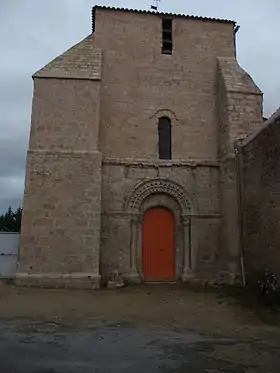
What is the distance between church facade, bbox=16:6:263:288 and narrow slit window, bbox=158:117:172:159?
0.12 feet

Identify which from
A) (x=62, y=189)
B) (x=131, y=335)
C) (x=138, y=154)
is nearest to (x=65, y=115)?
(x=62, y=189)

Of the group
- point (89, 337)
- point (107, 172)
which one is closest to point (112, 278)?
point (107, 172)

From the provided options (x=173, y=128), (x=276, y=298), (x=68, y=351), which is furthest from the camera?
(x=173, y=128)

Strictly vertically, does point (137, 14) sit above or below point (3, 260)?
above

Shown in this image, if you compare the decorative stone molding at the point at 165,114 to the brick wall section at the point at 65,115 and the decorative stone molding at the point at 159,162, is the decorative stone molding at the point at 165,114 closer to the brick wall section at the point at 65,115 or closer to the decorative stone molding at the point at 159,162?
the decorative stone molding at the point at 159,162

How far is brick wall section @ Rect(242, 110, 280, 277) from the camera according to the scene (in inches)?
408

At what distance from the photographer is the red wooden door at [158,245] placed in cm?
1352

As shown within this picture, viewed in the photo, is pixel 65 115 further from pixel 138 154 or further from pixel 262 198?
pixel 262 198

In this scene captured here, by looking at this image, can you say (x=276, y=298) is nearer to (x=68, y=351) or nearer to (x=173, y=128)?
(x=68, y=351)

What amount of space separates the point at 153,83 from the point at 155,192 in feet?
12.8

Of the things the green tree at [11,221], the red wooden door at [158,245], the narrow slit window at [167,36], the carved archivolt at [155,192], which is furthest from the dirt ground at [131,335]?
the green tree at [11,221]

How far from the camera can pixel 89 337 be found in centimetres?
597

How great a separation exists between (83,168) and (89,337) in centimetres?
751

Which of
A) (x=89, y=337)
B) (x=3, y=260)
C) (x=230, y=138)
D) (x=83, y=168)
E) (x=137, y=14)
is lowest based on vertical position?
(x=89, y=337)
